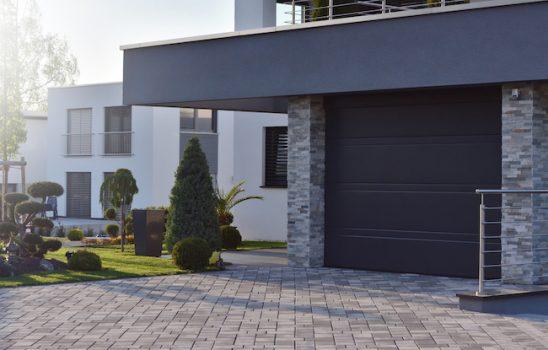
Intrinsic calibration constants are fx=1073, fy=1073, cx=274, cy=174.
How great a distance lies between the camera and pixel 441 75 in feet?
53.3

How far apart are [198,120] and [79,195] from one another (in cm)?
682

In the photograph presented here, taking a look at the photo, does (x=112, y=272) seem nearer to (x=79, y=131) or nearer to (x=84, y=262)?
(x=84, y=262)

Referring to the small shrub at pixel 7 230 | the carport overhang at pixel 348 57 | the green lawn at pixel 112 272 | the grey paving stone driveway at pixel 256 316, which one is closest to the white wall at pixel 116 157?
the green lawn at pixel 112 272

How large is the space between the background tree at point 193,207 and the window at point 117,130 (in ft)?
65.9

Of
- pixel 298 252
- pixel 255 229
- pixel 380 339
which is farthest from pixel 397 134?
pixel 255 229

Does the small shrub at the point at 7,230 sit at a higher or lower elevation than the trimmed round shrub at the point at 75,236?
higher

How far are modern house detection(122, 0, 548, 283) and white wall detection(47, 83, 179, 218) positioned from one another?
17882 millimetres

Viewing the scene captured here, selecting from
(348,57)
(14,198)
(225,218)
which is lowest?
(225,218)

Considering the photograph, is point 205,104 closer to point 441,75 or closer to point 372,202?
point 372,202

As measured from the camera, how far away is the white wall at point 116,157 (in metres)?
38.7

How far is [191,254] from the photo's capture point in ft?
59.9

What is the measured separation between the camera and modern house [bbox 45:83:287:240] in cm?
2783

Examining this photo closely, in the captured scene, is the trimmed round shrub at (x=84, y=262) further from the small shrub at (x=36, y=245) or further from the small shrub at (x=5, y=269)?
the small shrub at (x=5, y=269)

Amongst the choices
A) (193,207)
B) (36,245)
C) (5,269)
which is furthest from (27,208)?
(193,207)
